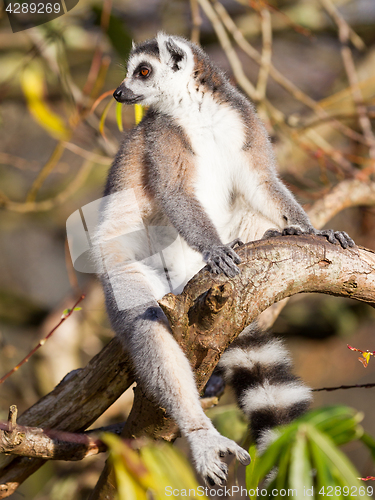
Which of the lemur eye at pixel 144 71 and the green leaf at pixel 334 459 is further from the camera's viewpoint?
the lemur eye at pixel 144 71

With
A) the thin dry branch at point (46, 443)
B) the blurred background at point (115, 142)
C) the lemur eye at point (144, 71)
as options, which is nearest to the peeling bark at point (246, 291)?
the thin dry branch at point (46, 443)

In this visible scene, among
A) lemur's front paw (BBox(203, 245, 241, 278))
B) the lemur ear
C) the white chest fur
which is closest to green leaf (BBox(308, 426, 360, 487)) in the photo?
lemur's front paw (BBox(203, 245, 241, 278))

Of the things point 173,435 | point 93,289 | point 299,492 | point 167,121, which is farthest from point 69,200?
point 299,492

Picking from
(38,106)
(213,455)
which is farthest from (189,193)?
(38,106)

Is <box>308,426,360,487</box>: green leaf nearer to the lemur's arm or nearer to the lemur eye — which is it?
the lemur's arm

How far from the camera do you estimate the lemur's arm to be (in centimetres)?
213

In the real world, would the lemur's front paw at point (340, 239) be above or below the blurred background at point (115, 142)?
below

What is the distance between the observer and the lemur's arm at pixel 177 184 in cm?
213

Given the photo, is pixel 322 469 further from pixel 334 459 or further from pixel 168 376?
pixel 168 376

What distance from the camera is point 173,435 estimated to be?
191cm

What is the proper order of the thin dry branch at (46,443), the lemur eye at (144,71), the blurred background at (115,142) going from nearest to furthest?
the thin dry branch at (46,443), the lemur eye at (144,71), the blurred background at (115,142)

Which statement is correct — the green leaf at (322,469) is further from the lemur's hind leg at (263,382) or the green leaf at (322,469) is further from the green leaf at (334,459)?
the lemur's hind leg at (263,382)

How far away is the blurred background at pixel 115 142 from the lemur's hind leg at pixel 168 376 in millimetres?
1461

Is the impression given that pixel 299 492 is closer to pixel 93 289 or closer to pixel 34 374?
pixel 93 289
